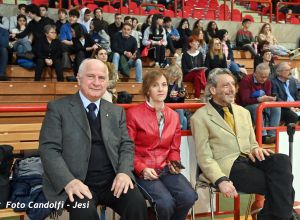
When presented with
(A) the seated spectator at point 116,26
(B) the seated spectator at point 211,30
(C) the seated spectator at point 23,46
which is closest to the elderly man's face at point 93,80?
(C) the seated spectator at point 23,46

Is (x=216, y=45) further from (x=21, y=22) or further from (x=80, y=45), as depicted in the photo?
(x=21, y=22)

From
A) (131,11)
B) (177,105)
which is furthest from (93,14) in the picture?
(177,105)

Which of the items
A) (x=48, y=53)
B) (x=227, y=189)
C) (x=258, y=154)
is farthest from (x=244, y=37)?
(x=227, y=189)

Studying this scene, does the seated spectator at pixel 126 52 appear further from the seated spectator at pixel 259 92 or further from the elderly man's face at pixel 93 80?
the elderly man's face at pixel 93 80

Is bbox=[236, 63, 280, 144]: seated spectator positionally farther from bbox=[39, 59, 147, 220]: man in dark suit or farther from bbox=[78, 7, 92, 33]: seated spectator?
bbox=[78, 7, 92, 33]: seated spectator

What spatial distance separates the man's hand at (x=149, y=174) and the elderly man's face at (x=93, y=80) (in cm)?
66

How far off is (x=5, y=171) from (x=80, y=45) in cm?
549

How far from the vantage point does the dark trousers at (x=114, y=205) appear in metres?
2.89

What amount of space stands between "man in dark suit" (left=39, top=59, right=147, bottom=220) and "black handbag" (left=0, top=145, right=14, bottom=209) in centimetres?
31

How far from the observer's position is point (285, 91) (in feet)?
21.9

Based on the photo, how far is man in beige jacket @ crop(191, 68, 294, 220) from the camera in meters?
3.42

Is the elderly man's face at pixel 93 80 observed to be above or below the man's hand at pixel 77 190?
above

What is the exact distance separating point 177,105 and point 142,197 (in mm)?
1086

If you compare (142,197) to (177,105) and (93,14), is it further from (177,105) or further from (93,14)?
(93,14)
